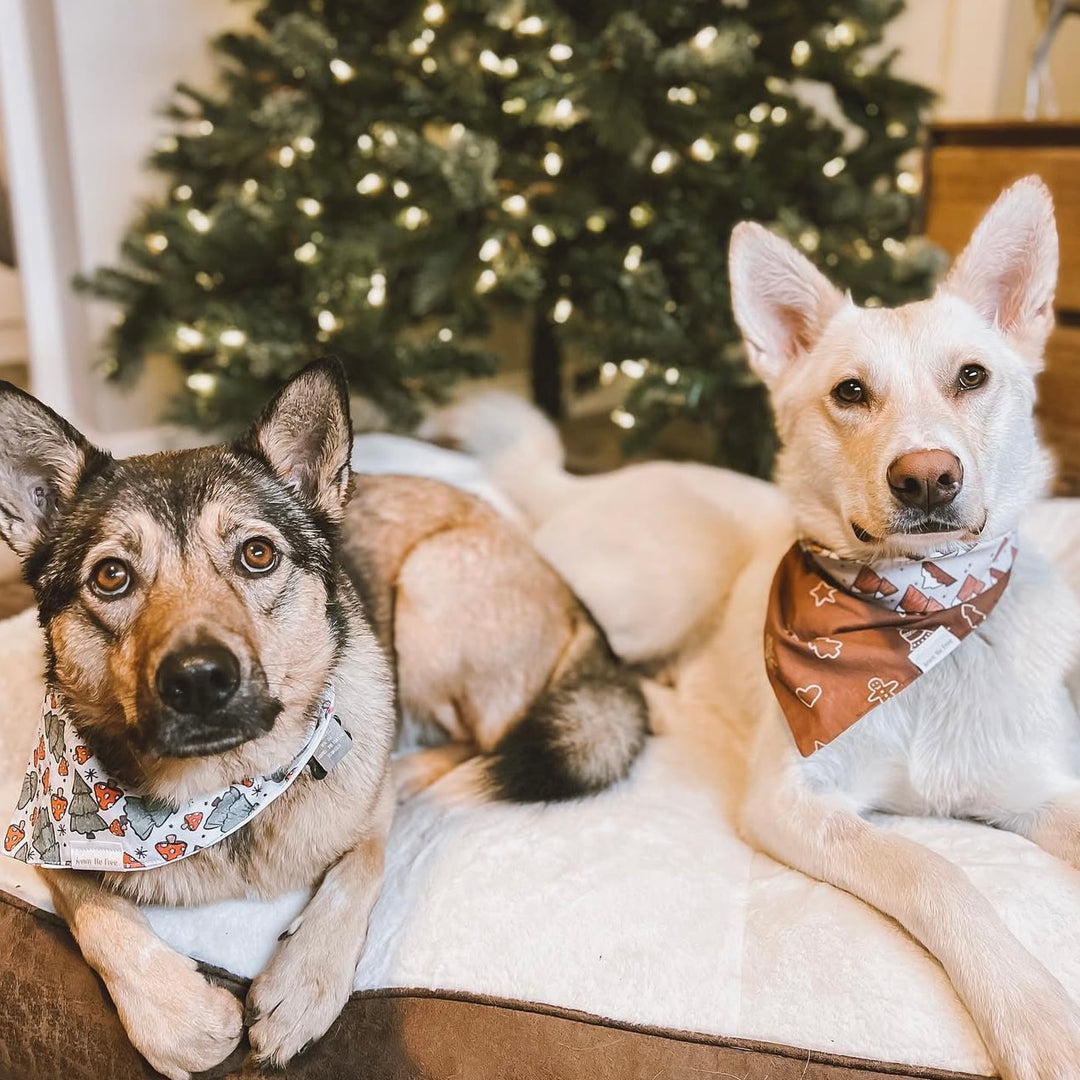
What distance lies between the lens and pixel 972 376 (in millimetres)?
1586

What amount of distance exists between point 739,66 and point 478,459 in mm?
1442

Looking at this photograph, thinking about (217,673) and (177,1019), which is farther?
(177,1019)

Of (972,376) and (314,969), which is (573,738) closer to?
(314,969)

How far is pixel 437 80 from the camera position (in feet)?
9.81

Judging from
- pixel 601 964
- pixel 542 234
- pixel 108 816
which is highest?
pixel 542 234

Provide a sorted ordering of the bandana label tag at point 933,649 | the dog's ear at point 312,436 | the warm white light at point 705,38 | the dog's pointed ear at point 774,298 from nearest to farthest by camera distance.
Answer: the dog's ear at point 312,436
the bandana label tag at point 933,649
the dog's pointed ear at point 774,298
the warm white light at point 705,38

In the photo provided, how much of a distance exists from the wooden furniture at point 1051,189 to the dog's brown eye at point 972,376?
71.3 inches

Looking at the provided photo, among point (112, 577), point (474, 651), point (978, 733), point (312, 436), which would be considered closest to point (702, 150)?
point (474, 651)

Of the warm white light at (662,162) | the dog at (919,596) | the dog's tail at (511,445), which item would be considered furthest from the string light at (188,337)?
the dog at (919,596)

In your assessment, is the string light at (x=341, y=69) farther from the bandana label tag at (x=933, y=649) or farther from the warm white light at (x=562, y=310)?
the bandana label tag at (x=933, y=649)

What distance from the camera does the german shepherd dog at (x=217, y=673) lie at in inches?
50.4

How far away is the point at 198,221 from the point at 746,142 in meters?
1.83

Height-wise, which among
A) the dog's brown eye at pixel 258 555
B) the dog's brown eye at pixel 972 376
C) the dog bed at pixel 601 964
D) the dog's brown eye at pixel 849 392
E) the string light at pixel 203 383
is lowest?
the dog bed at pixel 601 964

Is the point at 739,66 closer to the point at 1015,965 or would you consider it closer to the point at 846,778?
the point at 846,778
